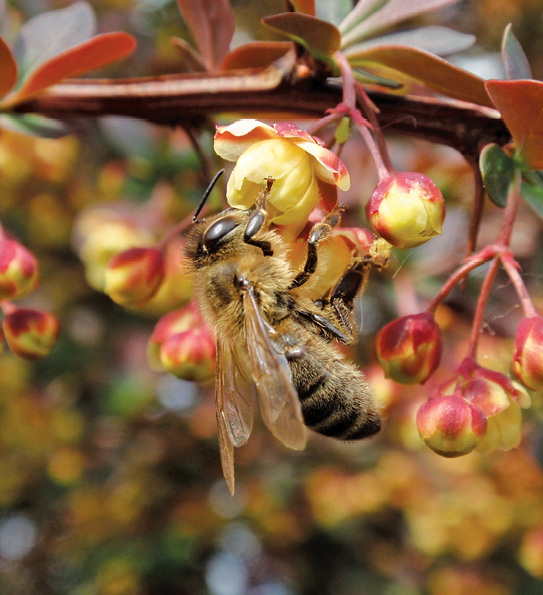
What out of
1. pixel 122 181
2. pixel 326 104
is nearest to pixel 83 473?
pixel 122 181

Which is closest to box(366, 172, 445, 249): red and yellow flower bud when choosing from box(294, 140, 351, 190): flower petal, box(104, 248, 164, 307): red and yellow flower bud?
box(294, 140, 351, 190): flower petal

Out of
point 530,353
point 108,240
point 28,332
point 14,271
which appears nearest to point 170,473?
point 108,240

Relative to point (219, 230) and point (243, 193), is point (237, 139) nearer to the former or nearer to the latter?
point (243, 193)

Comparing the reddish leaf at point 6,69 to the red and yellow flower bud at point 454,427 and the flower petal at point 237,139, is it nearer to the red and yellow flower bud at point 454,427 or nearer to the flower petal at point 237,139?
the flower petal at point 237,139

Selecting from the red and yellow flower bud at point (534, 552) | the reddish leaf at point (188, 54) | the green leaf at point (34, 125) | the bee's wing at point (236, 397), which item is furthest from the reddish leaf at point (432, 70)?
the red and yellow flower bud at point (534, 552)

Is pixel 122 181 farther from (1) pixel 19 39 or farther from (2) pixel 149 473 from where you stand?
(2) pixel 149 473
